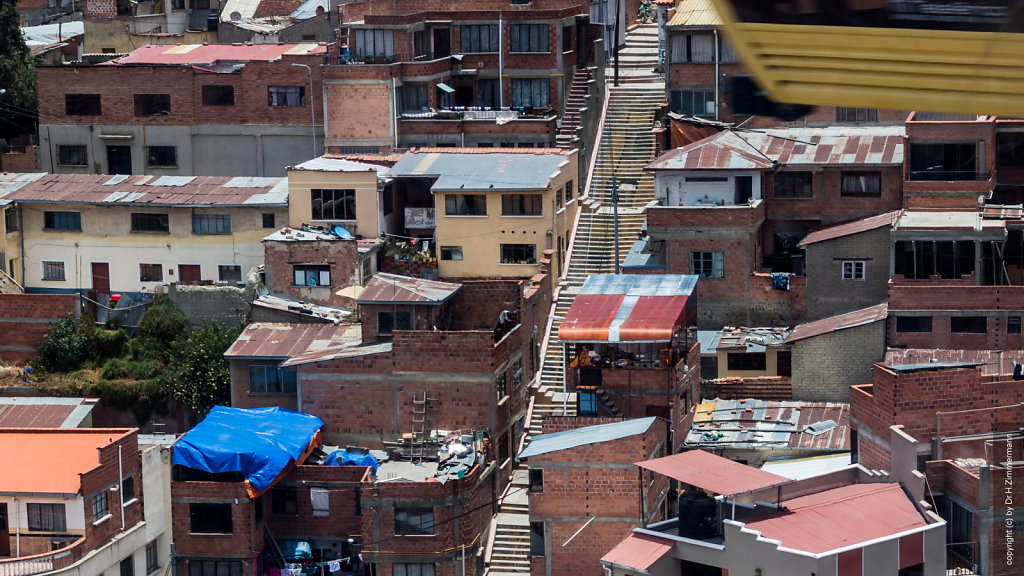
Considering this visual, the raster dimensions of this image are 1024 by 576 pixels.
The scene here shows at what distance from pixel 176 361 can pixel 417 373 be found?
674 centimetres

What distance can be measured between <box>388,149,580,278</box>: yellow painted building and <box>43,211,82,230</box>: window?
28.5 feet

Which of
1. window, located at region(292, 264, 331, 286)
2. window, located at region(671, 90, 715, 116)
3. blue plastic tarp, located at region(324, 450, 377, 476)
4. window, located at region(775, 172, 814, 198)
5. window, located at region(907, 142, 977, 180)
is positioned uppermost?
window, located at region(671, 90, 715, 116)

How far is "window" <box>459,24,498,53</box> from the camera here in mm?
51688

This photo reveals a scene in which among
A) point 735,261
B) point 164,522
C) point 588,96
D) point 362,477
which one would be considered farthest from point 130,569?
point 588,96

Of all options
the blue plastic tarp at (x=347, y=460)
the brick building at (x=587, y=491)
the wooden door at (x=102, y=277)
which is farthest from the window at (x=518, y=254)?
the wooden door at (x=102, y=277)

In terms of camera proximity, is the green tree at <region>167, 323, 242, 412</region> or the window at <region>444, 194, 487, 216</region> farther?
the window at <region>444, 194, 487, 216</region>

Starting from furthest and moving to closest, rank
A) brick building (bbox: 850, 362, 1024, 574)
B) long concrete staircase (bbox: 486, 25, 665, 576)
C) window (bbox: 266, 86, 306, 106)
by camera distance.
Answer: window (bbox: 266, 86, 306, 106) < long concrete staircase (bbox: 486, 25, 665, 576) < brick building (bbox: 850, 362, 1024, 574)

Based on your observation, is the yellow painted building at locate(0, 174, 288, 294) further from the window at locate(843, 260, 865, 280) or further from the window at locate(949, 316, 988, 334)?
the window at locate(949, 316, 988, 334)

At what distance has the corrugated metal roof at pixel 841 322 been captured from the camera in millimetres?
39466

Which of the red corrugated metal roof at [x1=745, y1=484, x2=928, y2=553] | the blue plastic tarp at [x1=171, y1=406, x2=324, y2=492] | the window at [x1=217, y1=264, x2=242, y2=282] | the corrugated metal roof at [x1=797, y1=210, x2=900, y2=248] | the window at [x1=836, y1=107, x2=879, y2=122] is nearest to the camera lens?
the red corrugated metal roof at [x1=745, y1=484, x2=928, y2=553]

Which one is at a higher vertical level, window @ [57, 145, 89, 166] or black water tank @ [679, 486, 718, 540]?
window @ [57, 145, 89, 166]

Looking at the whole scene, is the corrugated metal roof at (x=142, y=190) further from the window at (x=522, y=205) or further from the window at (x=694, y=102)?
the window at (x=694, y=102)

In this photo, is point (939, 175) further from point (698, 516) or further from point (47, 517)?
point (47, 517)

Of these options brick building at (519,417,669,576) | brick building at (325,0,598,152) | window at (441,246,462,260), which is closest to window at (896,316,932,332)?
brick building at (519,417,669,576)
